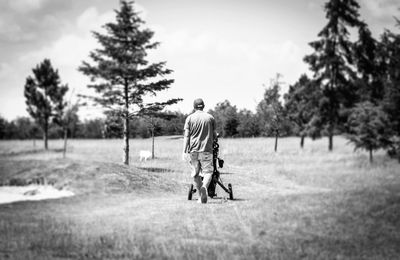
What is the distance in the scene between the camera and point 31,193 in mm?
10359

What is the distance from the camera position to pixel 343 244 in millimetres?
6094

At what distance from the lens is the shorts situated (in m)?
8.96

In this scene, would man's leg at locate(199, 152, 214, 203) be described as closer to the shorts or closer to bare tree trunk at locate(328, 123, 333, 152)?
the shorts

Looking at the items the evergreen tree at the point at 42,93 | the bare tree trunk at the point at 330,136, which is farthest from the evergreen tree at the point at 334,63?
the evergreen tree at the point at 42,93

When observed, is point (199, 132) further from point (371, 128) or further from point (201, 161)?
point (371, 128)

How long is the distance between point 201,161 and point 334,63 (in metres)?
27.4

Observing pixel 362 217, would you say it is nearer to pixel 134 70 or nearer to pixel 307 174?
pixel 307 174

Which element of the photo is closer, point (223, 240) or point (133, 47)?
point (223, 240)

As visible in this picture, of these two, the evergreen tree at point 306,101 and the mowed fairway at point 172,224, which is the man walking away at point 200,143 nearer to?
the mowed fairway at point 172,224

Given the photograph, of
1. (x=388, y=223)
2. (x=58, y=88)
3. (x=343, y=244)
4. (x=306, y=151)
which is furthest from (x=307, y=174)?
(x=58, y=88)

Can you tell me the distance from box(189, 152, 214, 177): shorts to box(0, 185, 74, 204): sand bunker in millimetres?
4006

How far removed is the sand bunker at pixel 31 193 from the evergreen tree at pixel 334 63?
88.3ft

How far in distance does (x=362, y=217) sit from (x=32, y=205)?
7622 mm

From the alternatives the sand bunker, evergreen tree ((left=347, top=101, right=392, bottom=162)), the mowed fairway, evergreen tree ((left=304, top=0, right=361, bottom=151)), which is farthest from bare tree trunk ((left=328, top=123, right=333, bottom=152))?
the sand bunker
